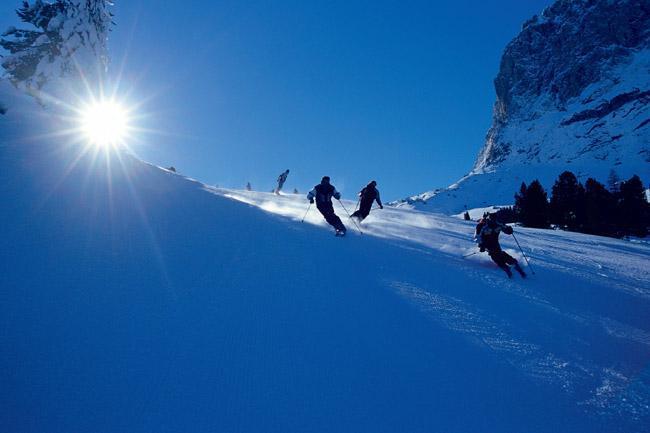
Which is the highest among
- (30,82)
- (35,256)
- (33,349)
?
(30,82)

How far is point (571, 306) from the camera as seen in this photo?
5418mm

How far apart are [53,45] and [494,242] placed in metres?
22.1

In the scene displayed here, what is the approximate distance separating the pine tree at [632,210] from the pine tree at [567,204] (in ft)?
11.7

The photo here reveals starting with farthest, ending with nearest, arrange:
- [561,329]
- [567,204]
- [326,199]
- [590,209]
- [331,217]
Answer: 1. [567,204]
2. [590,209]
3. [326,199]
4. [331,217]
5. [561,329]

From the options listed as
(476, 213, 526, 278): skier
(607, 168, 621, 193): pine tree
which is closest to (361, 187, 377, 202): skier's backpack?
(476, 213, 526, 278): skier

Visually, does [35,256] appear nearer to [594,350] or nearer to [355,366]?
[355,366]

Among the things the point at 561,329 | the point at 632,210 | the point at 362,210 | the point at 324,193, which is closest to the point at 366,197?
the point at 362,210

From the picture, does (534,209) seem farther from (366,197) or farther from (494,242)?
(494,242)

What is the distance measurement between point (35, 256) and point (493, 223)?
28.0ft

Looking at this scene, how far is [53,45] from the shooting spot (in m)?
17.6

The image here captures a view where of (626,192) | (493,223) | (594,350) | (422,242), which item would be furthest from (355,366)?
(626,192)

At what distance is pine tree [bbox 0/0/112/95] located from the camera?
55.2 feet

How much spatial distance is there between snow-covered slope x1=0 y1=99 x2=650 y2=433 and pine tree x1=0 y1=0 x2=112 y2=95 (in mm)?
14468

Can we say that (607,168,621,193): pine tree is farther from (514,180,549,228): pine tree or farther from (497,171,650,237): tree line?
(514,180,549,228): pine tree
